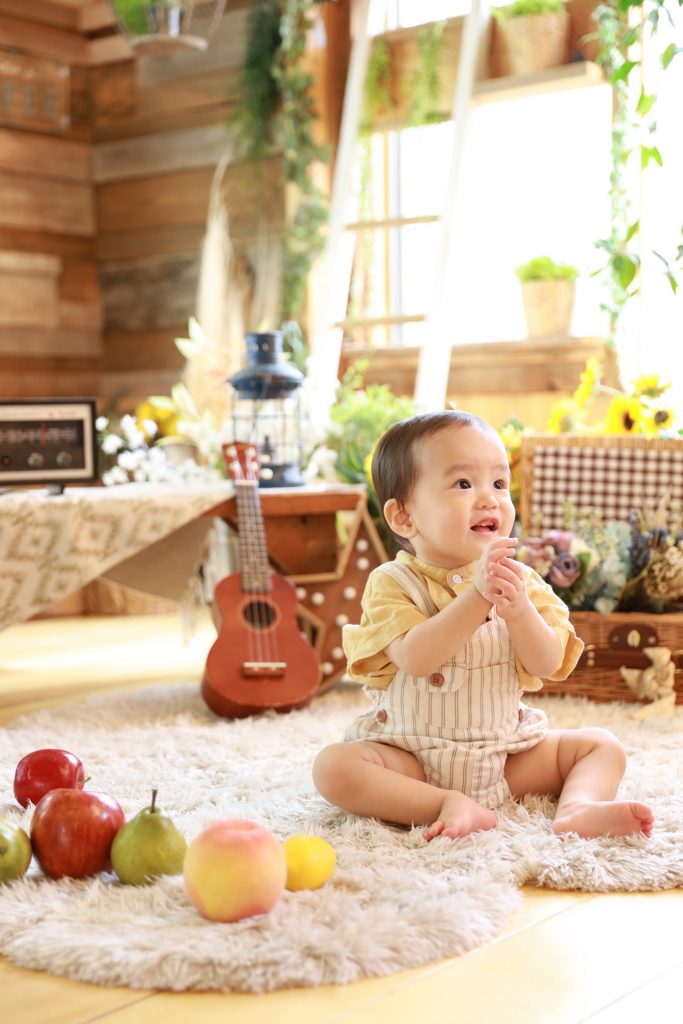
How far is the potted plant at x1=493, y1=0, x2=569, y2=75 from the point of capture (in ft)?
12.6

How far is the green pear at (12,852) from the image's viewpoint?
1.58 m

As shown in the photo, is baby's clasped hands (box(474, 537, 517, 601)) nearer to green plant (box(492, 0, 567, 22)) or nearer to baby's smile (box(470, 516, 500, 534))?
baby's smile (box(470, 516, 500, 534))

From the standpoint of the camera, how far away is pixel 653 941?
1.43m

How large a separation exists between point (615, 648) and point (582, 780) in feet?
2.89

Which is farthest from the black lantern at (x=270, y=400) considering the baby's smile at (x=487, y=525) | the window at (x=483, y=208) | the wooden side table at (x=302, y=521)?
the baby's smile at (x=487, y=525)

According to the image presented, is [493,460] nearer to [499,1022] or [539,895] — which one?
[539,895]

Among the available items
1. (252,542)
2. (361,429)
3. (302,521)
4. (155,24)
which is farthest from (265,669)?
(155,24)

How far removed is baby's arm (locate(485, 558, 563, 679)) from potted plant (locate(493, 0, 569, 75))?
257cm

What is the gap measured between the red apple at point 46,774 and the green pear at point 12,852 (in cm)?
29

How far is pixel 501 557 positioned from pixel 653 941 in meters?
0.49

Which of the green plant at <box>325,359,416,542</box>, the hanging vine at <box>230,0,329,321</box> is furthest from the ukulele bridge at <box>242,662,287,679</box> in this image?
the hanging vine at <box>230,0,329,321</box>

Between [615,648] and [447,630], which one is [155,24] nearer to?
[615,648]

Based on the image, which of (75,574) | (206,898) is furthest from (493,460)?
(75,574)

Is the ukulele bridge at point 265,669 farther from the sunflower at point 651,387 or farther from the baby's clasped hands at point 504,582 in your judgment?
the sunflower at point 651,387
